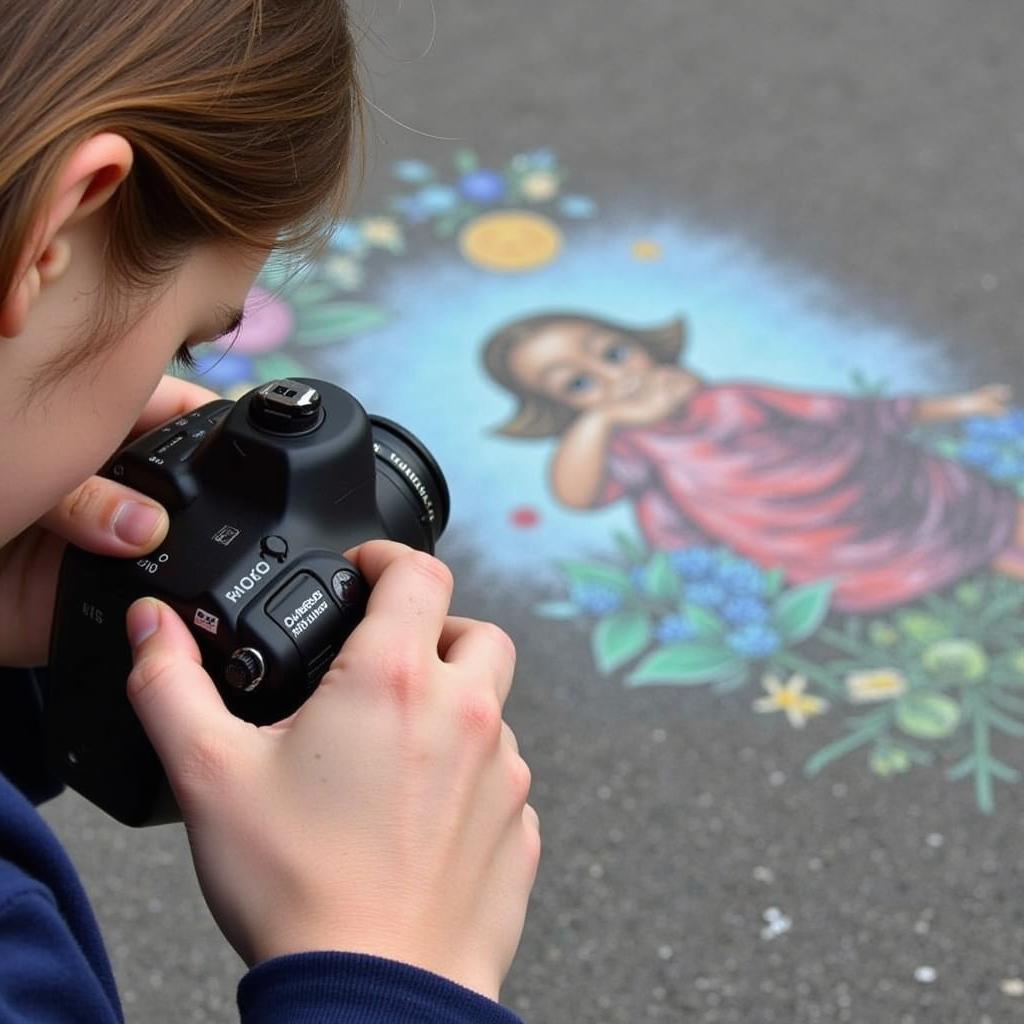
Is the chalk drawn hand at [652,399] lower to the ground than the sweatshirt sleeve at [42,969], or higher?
lower

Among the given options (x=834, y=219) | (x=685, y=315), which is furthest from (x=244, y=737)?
(x=834, y=219)

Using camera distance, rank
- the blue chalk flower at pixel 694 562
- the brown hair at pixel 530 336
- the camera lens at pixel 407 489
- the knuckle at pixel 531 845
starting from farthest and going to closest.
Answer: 1. the brown hair at pixel 530 336
2. the blue chalk flower at pixel 694 562
3. the camera lens at pixel 407 489
4. the knuckle at pixel 531 845

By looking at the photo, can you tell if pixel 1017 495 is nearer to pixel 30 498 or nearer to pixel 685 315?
pixel 685 315

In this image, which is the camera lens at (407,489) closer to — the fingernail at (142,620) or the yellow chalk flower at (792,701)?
the fingernail at (142,620)

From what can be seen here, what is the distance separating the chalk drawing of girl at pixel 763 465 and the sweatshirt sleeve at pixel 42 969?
36.0 inches

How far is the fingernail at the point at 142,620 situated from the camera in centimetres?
58

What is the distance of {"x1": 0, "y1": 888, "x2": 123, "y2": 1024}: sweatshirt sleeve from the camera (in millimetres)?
493

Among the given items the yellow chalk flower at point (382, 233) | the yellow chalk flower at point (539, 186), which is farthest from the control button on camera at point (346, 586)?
the yellow chalk flower at point (539, 186)

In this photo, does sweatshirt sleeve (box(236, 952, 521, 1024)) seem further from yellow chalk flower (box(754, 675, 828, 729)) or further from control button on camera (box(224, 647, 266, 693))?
yellow chalk flower (box(754, 675, 828, 729))

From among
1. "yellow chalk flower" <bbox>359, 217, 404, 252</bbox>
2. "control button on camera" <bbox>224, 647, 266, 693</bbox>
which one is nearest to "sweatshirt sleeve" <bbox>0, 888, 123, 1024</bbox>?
"control button on camera" <bbox>224, 647, 266, 693</bbox>

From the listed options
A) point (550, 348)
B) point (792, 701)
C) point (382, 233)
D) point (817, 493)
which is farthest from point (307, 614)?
point (382, 233)

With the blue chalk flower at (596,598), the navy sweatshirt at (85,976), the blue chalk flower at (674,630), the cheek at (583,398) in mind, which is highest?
the navy sweatshirt at (85,976)

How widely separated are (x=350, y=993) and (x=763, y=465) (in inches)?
41.0

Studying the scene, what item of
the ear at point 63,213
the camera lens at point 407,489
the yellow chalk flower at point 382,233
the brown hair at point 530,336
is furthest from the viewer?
the yellow chalk flower at point 382,233
